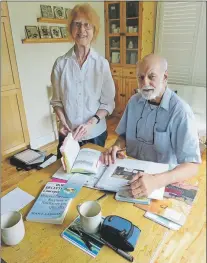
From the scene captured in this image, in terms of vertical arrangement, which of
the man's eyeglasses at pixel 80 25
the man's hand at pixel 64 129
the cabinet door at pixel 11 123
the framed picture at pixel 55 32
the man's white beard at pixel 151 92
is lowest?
the cabinet door at pixel 11 123

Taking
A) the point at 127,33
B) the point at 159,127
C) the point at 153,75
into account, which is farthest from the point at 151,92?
the point at 127,33

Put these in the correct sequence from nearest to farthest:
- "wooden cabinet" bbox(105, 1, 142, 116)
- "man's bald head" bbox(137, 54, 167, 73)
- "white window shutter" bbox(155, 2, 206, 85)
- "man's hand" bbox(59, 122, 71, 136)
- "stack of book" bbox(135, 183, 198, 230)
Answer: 1. "stack of book" bbox(135, 183, 198, 230)
2. "man's bald head" bbox(137, 54, 167, 73)
3. "man's hand" bbox(59, 122, 71, 136)
4. "white window shutter" bbox(155, 2, 206, 85)
5. "wooden cabinet" bbox(105, 1, 142, 116)

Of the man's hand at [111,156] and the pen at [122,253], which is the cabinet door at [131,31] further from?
the pen at [122,253]

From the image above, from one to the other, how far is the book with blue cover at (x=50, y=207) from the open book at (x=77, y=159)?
0.35 ft

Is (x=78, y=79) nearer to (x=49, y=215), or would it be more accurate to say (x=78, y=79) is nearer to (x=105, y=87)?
(x=105, y=87)

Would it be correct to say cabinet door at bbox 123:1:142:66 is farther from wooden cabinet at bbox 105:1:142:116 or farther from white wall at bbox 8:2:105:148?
white wall at bbox 8:2:105:148

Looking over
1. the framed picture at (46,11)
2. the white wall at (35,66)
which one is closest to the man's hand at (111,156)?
the white wall at (35,66)

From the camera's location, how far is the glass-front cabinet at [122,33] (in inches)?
118

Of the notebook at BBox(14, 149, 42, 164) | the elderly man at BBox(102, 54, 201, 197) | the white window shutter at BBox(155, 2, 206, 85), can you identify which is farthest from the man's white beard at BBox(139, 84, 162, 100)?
the white window shutter at BBox(155, 2, 206, 85)

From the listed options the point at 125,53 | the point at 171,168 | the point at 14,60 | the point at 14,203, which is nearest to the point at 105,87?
the point at 171,168

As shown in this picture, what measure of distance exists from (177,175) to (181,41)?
241 cm

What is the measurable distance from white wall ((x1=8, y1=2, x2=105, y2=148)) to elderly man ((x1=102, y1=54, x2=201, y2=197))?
4.72ft

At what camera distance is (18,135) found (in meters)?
2.69

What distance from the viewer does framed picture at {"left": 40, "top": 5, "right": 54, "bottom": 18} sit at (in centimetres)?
247
